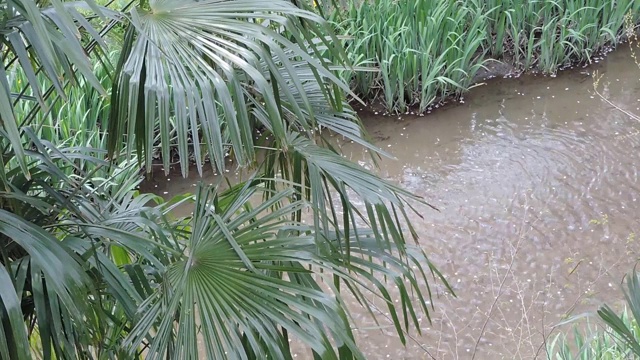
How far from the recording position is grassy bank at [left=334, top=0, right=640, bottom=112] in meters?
3.76

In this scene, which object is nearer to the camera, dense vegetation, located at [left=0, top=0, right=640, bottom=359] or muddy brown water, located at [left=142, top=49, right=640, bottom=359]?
dense vegetation, located at [left=0, top=0, right=640, bottom=359]

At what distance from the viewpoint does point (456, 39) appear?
381cm

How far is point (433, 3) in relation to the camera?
12.6ft

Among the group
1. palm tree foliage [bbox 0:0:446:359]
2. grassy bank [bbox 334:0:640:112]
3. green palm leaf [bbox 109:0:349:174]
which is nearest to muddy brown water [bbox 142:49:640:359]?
grassy bank [bbox 334:0:640:112]

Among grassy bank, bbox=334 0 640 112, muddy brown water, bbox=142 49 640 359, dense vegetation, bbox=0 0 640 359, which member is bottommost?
muddy brown water, bbox=142 49 640 359

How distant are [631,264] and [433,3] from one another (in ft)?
5.86

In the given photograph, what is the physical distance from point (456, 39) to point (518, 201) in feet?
3.58

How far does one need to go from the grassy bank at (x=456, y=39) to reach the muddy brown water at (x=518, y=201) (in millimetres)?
134

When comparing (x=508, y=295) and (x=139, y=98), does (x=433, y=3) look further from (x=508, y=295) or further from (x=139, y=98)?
(x=139, y=98)

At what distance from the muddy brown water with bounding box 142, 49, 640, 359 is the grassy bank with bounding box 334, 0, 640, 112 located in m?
0.13

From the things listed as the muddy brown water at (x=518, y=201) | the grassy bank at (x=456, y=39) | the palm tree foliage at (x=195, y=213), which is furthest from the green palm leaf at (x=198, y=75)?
the grassy bank at (x=456, y=39)

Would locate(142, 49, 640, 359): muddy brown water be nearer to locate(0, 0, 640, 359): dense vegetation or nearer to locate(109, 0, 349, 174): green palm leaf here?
locate(0, 0, 640, 359): dense vegetation

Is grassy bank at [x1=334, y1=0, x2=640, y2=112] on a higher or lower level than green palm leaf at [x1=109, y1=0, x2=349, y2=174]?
lower

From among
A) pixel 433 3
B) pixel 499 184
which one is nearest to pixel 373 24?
pixel 433 3
